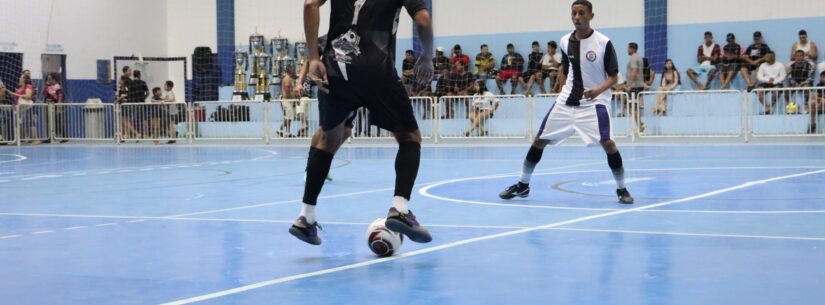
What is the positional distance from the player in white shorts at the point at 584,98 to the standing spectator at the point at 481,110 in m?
15.5

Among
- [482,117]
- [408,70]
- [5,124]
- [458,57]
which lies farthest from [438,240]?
[5,124]

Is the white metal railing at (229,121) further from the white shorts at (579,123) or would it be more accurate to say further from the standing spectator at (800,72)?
the white shorts at (579,123)

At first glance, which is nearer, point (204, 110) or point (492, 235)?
point (492, 235)

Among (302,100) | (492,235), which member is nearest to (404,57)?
(302,100)

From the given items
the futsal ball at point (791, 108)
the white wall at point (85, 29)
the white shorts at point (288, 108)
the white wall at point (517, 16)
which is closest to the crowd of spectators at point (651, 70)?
the futsal ball at point (791, 108)

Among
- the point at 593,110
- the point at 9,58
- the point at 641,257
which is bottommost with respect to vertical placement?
the point at 641,257

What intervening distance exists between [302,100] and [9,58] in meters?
11.1

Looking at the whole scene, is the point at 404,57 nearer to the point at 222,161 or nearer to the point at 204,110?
the point at 204,110

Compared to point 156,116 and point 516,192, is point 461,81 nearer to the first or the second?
point 156,116

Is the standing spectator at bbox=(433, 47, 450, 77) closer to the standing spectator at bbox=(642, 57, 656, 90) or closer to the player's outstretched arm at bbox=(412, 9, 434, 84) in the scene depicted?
the standing spectator at bbox=(642, 57, 656, 90)

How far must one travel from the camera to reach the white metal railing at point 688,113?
78.0ft

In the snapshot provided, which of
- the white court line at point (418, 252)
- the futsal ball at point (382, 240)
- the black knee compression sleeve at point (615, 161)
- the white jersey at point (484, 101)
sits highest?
the white jersey at point (484, 101)

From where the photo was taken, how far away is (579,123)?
9.78 meters

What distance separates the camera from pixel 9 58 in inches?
1249
